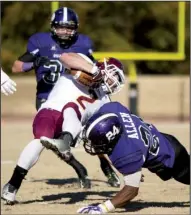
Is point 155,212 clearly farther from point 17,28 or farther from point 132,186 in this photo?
point 17,28

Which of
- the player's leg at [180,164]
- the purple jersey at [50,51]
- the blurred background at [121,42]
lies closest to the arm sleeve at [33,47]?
the purple jersey at [50,51]

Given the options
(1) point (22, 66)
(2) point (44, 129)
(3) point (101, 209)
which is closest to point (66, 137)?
(2) point (44, 129)

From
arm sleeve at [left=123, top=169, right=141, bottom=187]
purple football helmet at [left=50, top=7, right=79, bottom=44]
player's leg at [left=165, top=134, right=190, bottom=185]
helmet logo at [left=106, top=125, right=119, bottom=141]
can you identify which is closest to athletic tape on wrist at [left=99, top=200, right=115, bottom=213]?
Answer: arm sleeve at [left=123, top=169, right=141, bottom=187]

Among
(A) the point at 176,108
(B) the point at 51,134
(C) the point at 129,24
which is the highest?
(B) the point at 51,134

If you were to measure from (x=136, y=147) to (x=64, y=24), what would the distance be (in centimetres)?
185

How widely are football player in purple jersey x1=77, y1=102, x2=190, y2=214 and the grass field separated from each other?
0.31m

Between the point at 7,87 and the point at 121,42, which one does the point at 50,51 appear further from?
the point at 121,42

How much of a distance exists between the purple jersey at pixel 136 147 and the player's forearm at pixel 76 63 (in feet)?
1.58

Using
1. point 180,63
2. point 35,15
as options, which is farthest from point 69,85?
point 180,63

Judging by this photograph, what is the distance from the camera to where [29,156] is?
6.40 m

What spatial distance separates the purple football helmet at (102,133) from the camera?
5.73 m

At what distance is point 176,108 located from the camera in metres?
21.5

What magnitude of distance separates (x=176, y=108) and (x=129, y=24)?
2.87 m

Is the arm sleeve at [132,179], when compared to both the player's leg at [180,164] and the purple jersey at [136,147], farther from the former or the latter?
the player's leg at [180,164]
